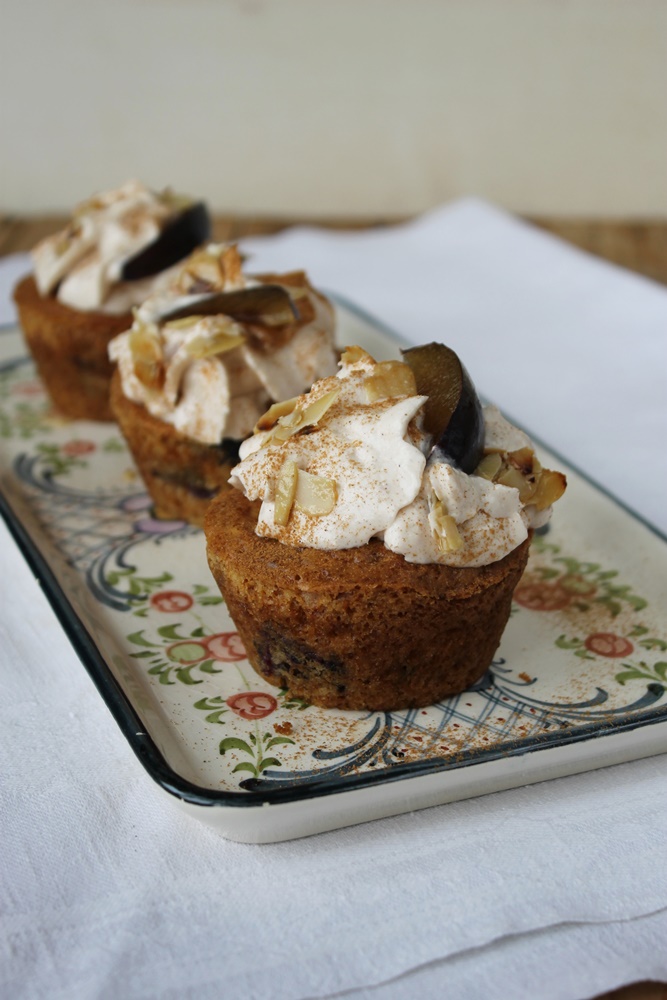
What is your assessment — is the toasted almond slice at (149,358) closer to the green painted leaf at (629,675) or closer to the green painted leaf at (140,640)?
the green painted leaf at (140,640)

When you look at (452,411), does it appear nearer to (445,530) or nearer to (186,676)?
(445,530)

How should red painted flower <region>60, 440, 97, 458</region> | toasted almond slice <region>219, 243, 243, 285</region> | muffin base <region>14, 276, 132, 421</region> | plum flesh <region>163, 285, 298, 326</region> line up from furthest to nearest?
muffin base <region>14, 276, 132, 421</region> < red painted flower <region>60, 440, 97, 458</region> < toasted almond slice <region>219, 243, 243, 285</region> < plum flesh <region>163, 285, 298, 326</region>

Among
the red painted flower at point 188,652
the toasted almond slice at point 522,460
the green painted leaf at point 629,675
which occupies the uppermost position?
the toasted almond slice at point 522,460

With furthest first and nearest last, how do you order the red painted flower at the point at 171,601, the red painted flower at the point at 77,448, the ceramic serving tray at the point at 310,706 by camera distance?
1. the red painted flower at the point at 77,448
2. the red painted flower at the point at 171,601
3. the ceramic serving tray at the point at 310,706

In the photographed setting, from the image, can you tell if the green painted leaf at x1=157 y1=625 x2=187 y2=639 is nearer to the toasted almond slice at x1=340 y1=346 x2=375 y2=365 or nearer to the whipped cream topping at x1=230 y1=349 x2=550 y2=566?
the whipped cream topping at x1=230 y1=349 x2=550 y2=566

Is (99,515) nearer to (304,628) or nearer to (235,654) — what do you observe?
(235,654)

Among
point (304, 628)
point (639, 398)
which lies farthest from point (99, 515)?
point (639, 398)

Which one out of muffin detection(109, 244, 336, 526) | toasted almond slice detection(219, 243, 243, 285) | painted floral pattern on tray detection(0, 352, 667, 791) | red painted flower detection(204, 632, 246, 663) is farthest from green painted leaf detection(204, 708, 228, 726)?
toasted almond slice detection(219, 243, 243, 285)

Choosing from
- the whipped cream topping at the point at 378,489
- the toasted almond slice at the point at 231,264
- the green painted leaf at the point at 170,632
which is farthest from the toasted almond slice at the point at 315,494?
the toasted almond slice at the point at 231,264
